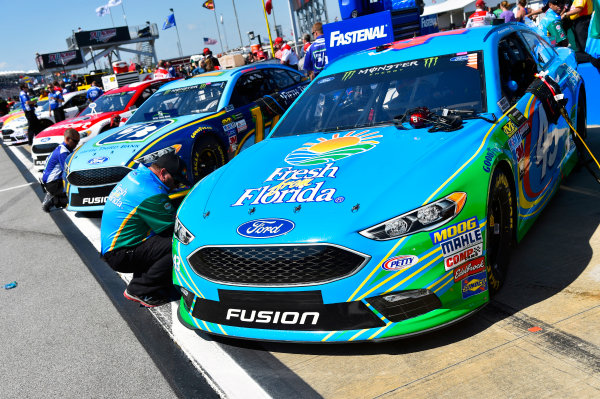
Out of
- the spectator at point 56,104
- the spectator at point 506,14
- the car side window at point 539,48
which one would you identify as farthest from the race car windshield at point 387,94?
the spectator at point 56,104

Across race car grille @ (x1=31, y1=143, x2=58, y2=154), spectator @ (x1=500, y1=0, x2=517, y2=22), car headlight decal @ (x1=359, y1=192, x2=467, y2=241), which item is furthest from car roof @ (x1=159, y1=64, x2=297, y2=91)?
spectator @ (x1=500, y1=0, x2=517, y2=22)

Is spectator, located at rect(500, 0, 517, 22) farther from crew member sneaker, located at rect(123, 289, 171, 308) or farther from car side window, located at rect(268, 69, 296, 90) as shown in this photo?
crew member sneaker, located at rect(123, 289, 171, 308)

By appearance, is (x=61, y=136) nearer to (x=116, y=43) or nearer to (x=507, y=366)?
(x=507, y=366)

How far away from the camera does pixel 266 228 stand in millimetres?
3443

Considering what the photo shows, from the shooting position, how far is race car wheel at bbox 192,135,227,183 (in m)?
7.94

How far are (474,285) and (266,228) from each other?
46.9 inches

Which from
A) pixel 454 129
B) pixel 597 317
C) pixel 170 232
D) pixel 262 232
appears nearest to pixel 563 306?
pixel 597 317

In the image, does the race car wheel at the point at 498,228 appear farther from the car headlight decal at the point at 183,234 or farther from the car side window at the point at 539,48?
the car side window at the point at 539,48

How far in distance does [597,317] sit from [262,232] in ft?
6.38

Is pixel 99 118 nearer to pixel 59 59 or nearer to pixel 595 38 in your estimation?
pixel 595 38

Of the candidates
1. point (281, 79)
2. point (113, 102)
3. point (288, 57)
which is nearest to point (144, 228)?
point (281, 79)

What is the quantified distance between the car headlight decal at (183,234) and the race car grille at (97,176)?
369cm

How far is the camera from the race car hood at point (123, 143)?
759 cm

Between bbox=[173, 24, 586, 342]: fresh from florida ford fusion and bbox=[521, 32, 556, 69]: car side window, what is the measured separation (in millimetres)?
704
